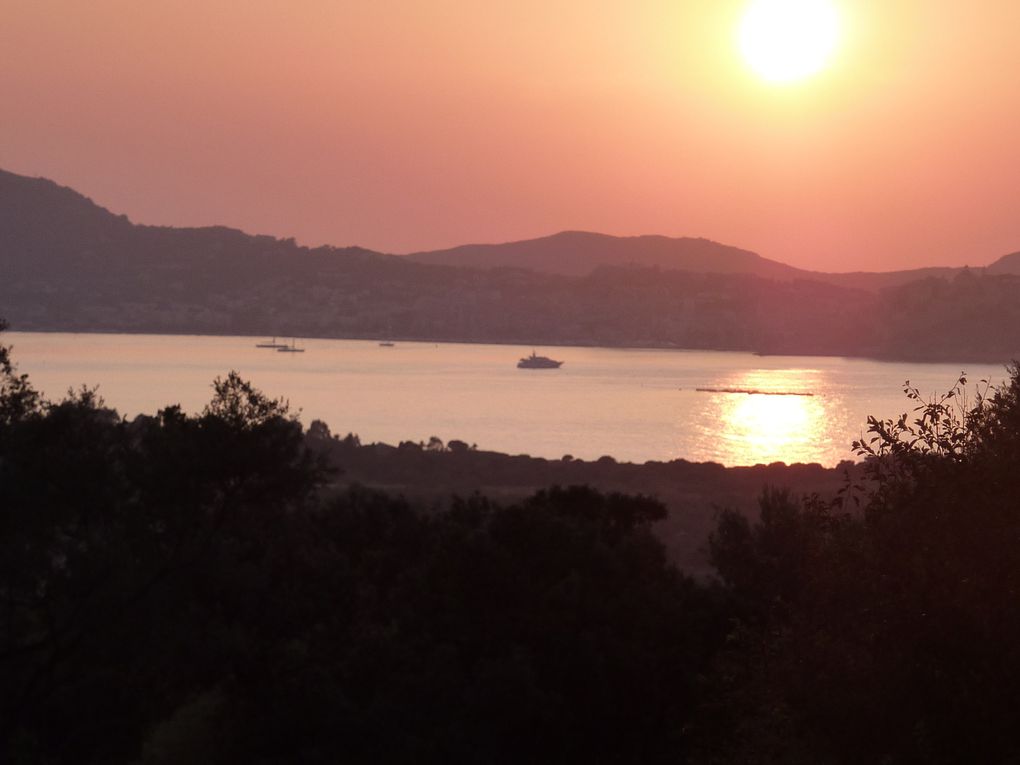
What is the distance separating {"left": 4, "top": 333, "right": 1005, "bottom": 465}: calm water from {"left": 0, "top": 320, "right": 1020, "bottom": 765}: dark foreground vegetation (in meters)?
66.9

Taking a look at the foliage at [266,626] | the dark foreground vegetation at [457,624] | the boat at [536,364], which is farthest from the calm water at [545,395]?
the dark foreground vegetation at [457,624]

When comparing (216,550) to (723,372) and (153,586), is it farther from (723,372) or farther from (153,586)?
(723,372)

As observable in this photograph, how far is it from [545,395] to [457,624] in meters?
117

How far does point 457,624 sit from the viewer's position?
53.2 ft

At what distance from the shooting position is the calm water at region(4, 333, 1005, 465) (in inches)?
3723

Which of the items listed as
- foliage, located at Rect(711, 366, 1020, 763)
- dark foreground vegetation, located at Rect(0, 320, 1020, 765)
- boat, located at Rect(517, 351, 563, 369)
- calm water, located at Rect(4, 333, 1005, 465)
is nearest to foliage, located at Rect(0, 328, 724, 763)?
dark foreground vegetation, located at Rect(0, 320, 1020, 765)

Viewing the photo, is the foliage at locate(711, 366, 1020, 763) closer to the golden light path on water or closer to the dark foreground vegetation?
the dark foreground vegetation

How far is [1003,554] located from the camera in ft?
29.3

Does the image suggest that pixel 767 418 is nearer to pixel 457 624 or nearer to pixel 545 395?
pixel 545 395

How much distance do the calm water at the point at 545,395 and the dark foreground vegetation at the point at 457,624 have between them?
6690 centimetres

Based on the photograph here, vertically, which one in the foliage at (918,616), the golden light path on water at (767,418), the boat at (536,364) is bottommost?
the golden light path on water at (767,418)

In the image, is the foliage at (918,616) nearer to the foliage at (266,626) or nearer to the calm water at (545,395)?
the foliage at (266,626)

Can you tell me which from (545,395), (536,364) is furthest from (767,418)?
(536,364)

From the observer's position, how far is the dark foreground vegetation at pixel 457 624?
9.24 metres
